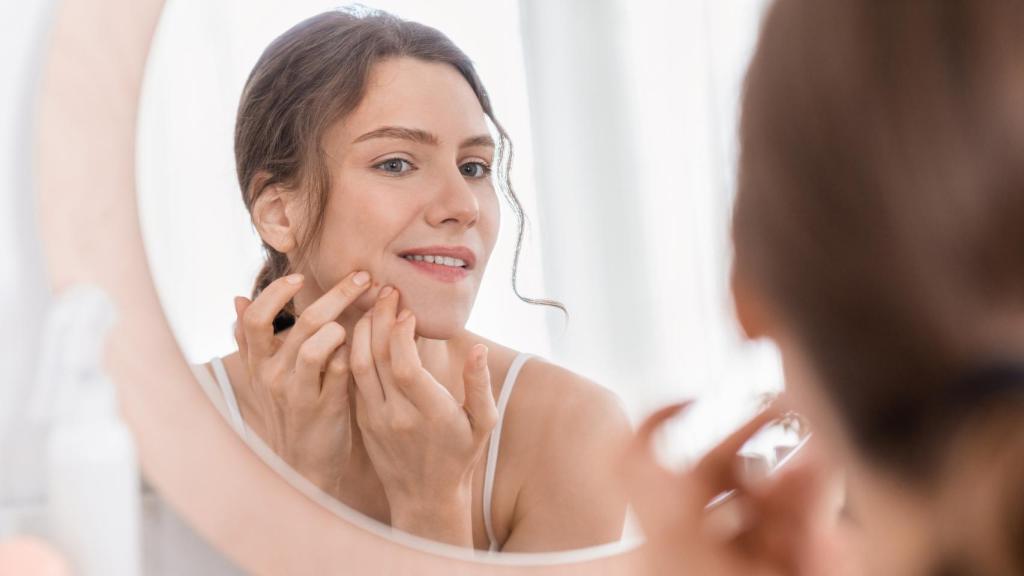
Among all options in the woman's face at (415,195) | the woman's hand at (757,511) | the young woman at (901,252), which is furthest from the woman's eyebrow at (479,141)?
the young woman at (901,252)

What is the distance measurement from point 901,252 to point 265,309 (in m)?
0.44

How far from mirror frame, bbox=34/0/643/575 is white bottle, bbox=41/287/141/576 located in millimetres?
58

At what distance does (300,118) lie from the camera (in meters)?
0.63

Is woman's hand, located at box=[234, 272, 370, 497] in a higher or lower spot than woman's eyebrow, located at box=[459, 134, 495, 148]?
lower

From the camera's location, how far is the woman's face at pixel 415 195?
637 mm

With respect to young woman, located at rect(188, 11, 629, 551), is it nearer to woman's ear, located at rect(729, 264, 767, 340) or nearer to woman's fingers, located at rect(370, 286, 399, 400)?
woman's fingers, located at rect(370, 286, 399, 400)

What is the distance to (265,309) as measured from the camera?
639 mm

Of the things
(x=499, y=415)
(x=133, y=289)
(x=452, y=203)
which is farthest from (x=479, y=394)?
(x=133, y=289)

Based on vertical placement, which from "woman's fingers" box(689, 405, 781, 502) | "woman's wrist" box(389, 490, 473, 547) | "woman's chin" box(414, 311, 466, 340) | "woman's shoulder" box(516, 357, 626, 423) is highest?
"woman's chin" box(414, 311, 466, 340)

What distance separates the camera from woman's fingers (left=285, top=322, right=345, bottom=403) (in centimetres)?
64

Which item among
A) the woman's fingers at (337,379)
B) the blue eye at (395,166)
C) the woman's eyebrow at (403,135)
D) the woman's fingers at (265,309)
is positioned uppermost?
the woman's eyebrow at (403,135)

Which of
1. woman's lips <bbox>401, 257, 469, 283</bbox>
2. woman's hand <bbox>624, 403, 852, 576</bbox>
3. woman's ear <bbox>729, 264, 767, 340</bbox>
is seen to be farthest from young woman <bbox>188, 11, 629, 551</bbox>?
woman's ear <bbox>729, 264, 767, 340</bbox>

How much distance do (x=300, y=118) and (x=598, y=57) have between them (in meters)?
0.20

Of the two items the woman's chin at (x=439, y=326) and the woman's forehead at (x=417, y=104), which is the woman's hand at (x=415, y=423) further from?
the woman's forehead at (x=417, y=104)
